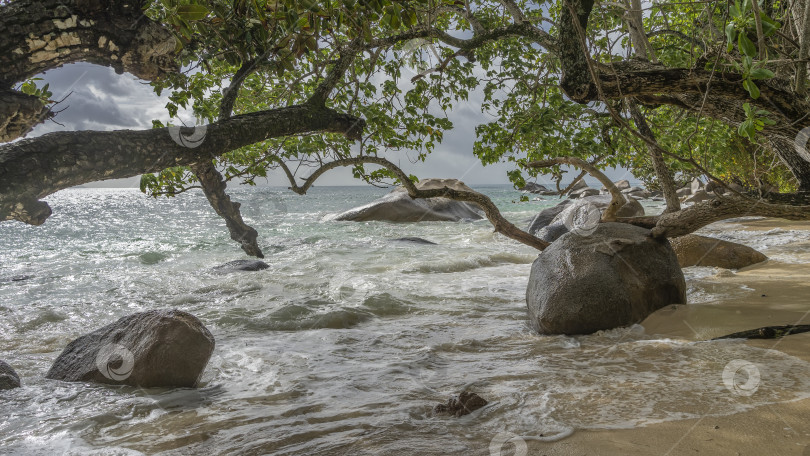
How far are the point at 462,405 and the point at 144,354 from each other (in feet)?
7.67

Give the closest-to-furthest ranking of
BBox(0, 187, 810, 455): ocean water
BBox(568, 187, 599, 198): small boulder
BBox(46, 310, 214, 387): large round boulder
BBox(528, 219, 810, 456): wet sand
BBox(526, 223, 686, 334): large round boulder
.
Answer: BBox(528, 219, 810, 456): wet sand, BBox(0, 187, 810, 455): ocean water, BBox(46, 310, 214, 387): large round boulder, BBox(526, 223, 686, 334): large round boulder, BBox(568, 187, 599, 198): small boulder

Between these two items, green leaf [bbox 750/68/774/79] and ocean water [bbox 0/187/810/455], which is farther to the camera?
ocean water [bbox 0/187/810/455]

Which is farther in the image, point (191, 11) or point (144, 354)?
point (144, 354)

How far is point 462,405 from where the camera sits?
8.66ft

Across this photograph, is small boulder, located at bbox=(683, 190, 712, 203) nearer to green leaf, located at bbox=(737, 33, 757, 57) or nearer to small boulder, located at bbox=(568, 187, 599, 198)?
small boulder, located at bbox=(568, 187, 599, 198)

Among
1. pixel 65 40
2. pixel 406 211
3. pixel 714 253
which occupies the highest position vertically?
pixel 65 40

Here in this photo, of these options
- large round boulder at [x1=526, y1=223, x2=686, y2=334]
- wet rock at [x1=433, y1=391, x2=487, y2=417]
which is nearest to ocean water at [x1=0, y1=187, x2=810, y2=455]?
wet rock at [x1=433, y1=391, x2=487, y2=417]

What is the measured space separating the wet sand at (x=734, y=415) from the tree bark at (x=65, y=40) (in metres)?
3.95

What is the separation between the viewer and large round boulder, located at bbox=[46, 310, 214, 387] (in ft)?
11.1

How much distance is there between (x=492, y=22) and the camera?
7094mm

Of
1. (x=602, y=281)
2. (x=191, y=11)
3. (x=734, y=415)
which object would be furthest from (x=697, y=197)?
(x=191, y=11)

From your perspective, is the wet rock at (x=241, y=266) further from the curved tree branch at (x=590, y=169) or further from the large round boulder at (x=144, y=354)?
the curved tree branch at (x=590, y=169)

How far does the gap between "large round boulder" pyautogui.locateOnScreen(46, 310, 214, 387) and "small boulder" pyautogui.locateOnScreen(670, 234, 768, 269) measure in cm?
681

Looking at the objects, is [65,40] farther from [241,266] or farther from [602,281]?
[241,266]
